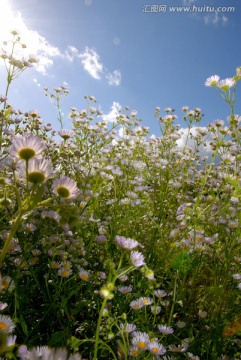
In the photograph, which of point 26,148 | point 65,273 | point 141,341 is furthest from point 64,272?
point 26,148

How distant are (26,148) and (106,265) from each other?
547mm

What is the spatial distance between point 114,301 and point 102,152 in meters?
1.63

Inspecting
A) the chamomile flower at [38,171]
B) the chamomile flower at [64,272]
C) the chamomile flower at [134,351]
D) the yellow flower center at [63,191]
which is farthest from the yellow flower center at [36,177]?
the chamomile flower at [64,272]

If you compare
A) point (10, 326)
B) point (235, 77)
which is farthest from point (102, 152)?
point (10, 326)

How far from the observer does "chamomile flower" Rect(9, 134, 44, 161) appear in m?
0.62

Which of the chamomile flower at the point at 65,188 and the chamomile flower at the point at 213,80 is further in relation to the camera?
the chamomile flower at the point at 213,80

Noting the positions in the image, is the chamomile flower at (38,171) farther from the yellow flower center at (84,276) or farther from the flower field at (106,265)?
the yellow flower center at (84,276)

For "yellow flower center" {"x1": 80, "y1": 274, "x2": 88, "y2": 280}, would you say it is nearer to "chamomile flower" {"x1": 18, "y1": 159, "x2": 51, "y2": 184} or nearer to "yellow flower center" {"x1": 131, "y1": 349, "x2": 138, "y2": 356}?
"yellow flower center" {"x1": 131, "y1": 349, "x2": 138, "y2": 356}

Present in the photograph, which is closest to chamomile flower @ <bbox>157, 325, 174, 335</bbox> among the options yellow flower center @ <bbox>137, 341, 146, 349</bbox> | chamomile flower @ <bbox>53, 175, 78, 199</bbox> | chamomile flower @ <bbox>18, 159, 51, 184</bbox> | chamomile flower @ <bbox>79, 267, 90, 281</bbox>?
yellow flower center @ <bbox>137, 341, 146, 349</bbox>

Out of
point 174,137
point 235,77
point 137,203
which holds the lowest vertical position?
point 137,203

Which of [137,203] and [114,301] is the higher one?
[137,203]

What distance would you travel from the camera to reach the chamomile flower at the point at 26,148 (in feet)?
2.04

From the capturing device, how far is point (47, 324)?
54.2 inches

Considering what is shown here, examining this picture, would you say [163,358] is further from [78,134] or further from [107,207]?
[78,134]
